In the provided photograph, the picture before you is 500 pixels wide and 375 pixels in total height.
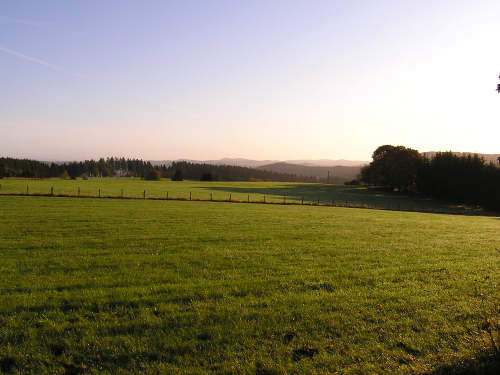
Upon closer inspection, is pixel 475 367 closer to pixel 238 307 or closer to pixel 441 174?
pixel 238 307

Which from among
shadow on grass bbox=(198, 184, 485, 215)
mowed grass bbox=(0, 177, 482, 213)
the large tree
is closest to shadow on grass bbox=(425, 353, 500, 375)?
mowed grass bbox=(0, 177, 482, 213)

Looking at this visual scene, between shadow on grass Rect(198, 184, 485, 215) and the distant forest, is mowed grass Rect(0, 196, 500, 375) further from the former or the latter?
the distant forest

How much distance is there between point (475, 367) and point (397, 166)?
2859 inches

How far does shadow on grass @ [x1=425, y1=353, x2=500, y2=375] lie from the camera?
181 inches

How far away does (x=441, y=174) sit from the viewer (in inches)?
2510

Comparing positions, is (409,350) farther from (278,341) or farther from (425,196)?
(425,196)

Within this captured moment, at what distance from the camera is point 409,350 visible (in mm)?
5344

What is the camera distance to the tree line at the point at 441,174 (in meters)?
56.5

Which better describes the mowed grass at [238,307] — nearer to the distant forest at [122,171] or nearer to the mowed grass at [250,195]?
the mowed grass at [250,195]

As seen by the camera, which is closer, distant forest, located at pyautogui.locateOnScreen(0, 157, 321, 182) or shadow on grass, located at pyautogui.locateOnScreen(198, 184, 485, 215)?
shadow on grass, located at pyautogui.locateOnScreen(198, 184, 485, 215)

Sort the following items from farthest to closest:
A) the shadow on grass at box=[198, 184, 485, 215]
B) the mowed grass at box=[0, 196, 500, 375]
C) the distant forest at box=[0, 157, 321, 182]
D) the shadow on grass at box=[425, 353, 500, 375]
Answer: the distant forest at box=[0, 157, 321, 182]
the shadow on grass at box=[198, 184, 485, 215]
the mowed grass at box=[0, 196, 500, 375]
the shadow on grass at box=[425, 353, 500, 375]

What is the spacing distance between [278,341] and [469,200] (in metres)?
66.7

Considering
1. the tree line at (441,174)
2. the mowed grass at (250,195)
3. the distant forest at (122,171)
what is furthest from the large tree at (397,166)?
the distant forest at (122,171)

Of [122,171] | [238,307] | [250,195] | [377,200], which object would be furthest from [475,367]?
[122,171]
